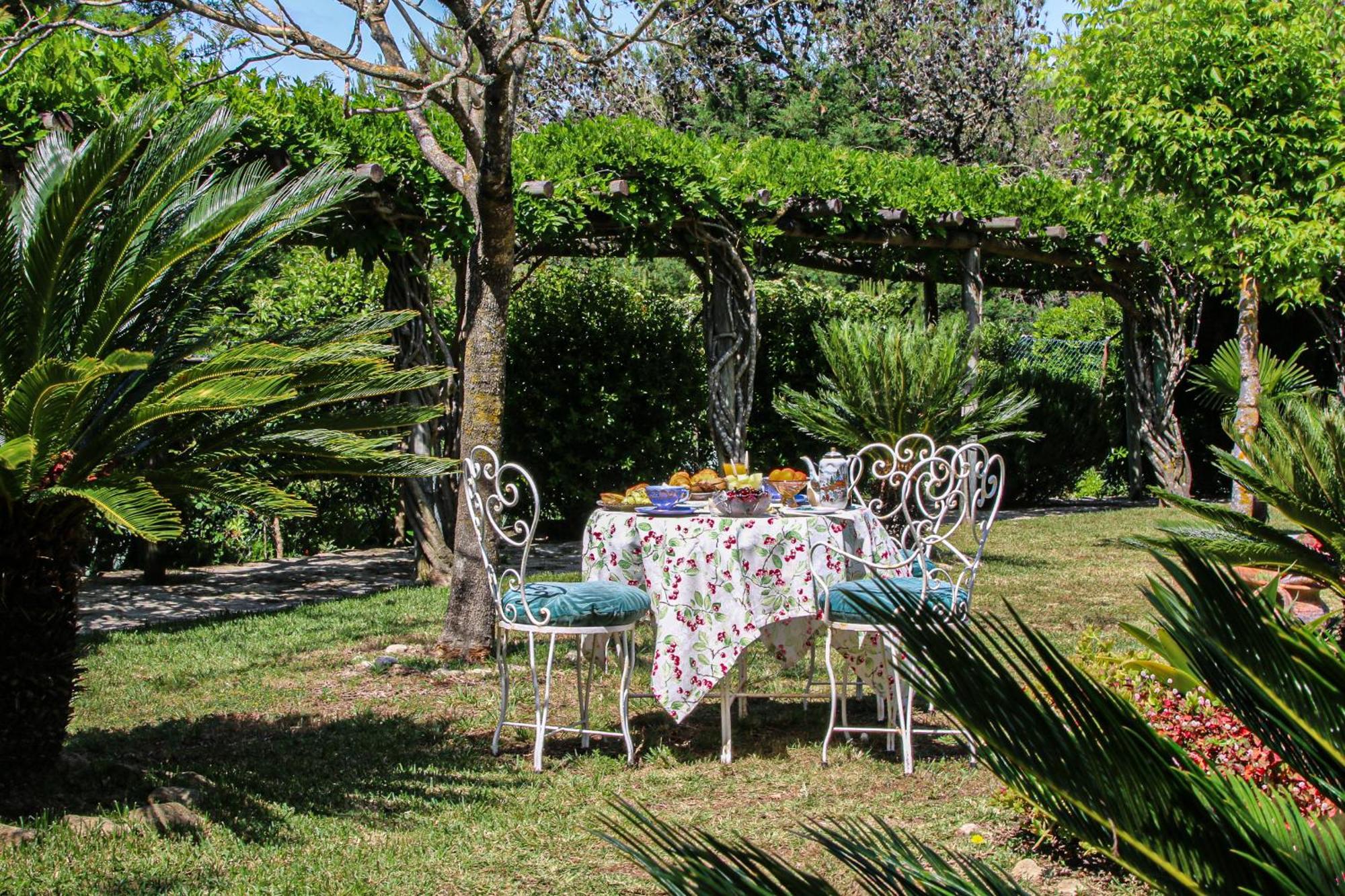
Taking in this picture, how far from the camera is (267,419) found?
4055mm

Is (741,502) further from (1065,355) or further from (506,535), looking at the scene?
(1065,355)

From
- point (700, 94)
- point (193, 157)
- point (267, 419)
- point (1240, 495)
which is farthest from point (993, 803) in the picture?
point (700, 94)

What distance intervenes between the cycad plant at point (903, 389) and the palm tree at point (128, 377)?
5.20 m

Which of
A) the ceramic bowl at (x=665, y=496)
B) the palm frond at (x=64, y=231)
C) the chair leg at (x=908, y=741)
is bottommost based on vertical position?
the chair leg at (x=908, y=741)

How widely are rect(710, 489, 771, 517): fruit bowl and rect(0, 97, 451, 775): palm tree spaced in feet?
3.91

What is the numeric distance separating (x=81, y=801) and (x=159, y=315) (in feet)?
5.33

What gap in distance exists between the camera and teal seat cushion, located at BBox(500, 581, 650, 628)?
4523 mm

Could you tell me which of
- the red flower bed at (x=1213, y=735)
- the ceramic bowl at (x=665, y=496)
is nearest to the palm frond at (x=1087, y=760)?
the red flower bed at (x=1213, y=735)

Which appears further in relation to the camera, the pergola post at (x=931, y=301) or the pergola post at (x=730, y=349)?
the pergola post at (x=931, y=301)

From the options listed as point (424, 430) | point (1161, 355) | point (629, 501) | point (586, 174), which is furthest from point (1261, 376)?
point (1161, 355)

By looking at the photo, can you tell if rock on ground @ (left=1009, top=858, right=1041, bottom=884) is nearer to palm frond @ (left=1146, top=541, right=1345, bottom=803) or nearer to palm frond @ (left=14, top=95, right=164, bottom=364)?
palm frond @ (left=1146, top=541, right=1345, bottom=803)

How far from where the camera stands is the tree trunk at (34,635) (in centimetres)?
369

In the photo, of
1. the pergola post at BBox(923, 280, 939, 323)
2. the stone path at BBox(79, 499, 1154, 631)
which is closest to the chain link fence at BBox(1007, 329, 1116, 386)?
the pergola post at BBox(923, 280, 939, 323)

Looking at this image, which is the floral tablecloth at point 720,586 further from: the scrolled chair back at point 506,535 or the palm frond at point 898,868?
the palm frond at point 898,868
